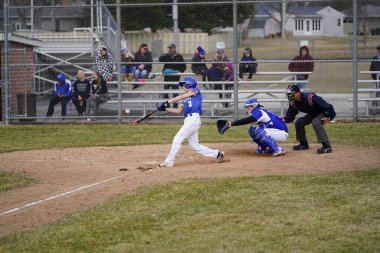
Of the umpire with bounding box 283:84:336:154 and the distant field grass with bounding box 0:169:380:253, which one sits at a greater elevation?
the umpire with bounding box 283:84:336:154

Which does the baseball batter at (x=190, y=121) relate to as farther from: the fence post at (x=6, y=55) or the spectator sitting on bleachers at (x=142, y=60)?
the fence post at (x=6, y=55)

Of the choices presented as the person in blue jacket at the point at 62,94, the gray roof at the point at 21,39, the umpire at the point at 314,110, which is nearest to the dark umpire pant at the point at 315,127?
the umpire at the point at 314,110

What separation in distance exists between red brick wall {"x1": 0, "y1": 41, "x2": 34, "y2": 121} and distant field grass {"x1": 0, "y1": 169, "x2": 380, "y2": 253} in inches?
481

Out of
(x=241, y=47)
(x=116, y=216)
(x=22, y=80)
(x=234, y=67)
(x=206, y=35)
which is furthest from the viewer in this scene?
(x=241, y=47)

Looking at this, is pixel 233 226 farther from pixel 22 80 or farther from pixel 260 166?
pixel 22 80

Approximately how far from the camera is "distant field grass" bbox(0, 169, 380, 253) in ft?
27.5

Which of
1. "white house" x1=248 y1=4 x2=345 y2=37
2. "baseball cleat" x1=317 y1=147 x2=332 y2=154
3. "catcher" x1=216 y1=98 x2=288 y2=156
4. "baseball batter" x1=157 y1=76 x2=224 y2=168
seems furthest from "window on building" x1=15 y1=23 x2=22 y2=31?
"baseball cleat" x1=317 y1=147 x2=332 y2=154

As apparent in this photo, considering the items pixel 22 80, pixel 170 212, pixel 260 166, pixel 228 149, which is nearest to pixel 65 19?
pixel 22 80

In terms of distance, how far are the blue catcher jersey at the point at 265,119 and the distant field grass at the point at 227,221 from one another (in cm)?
313

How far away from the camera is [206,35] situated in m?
26.0

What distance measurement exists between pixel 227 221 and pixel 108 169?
487 cm

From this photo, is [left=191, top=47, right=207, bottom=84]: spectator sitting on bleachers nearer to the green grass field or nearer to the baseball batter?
the baseball batter

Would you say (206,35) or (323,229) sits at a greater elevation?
(206,35)

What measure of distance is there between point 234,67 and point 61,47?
25.8ft
